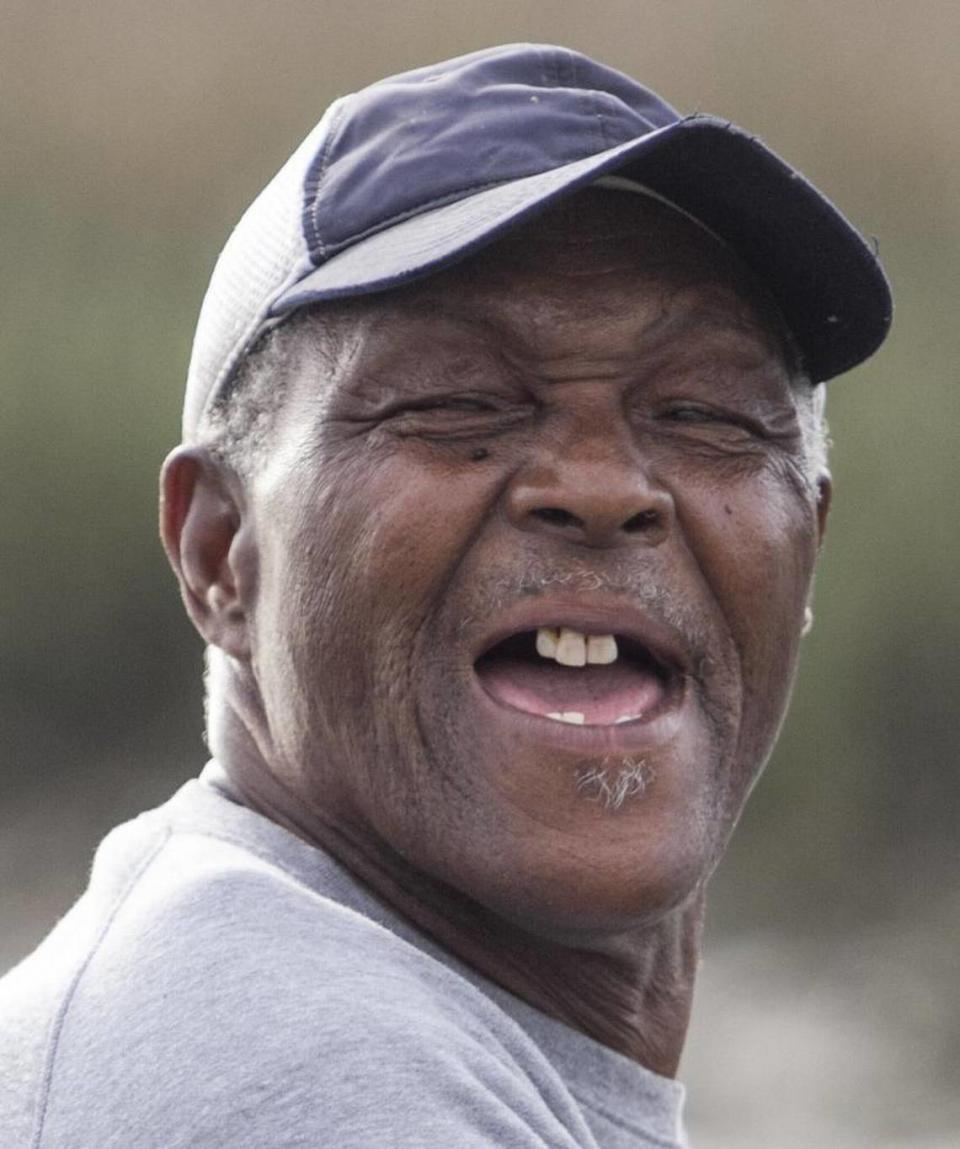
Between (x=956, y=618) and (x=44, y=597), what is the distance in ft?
12.3

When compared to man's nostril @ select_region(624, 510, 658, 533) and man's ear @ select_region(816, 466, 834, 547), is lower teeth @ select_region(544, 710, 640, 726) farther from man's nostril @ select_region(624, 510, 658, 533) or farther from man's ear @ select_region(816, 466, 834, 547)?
man's ear @ select_region(816, 466, 834, 547)

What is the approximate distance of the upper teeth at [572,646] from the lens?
264 cm

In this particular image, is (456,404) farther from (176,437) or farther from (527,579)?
(176,437)

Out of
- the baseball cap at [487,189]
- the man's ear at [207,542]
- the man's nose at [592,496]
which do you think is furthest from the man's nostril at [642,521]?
the man's ear at [207,542]

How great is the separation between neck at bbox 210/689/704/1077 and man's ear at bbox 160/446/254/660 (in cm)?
11

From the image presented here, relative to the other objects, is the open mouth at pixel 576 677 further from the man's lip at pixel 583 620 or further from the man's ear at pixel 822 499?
the man's ear at pixel 822 499

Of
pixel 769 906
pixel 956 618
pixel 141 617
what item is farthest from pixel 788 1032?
pixel 141 617

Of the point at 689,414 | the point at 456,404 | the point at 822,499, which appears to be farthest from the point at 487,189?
the point at 822,499

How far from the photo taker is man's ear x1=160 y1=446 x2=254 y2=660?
2846mm

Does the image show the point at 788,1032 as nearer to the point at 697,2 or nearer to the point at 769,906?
the point at 769,906

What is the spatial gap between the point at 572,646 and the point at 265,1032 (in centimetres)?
65

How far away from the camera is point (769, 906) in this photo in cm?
1026

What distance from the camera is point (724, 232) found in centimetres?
280

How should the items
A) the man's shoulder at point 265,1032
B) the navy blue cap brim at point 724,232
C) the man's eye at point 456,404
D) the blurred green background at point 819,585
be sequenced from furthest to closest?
the blurred green background at point 819,585, the man's eye at point 456,404, the navy blue cap brim at point 724,232, the man's shoulder at point 265,1032
